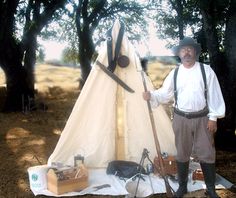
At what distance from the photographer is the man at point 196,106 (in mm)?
4242

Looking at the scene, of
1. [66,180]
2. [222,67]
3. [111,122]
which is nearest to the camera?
[66,180]

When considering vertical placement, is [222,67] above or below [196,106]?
above

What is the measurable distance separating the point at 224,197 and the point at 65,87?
14.4 m

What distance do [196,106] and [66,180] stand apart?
1901 millimetres

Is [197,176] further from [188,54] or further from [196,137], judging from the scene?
[188,54]

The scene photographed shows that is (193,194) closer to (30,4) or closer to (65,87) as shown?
(30,4)

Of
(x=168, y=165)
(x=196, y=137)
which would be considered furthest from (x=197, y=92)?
(x=168, y=165)

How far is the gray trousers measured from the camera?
429 cm

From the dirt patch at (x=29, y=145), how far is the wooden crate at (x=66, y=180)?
0.34 meters

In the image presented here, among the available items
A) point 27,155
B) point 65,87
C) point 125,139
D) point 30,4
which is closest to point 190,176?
point 125,139

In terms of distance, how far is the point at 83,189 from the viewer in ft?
16.4

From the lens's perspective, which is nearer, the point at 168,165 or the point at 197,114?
the point at 197,114

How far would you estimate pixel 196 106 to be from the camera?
428 centimetres

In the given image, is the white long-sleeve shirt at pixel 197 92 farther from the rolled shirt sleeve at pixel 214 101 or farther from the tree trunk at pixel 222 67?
the tree trunk at pixel 222 67
